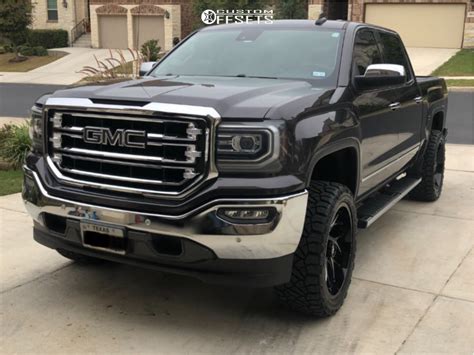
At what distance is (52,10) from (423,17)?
2265 centimetres

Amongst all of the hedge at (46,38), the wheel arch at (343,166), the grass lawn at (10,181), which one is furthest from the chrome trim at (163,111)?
the hedge at (46,38)

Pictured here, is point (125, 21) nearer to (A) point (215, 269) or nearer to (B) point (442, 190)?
(B) point (442, 190)

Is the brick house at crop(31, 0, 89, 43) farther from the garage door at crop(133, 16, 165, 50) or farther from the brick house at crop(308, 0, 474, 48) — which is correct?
the brick house at crop(308, 0, 474, 48)

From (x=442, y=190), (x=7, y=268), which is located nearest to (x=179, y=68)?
(x=7, y=268)

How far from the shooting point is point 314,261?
3.47 m

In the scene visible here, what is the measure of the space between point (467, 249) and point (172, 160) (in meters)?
3.13

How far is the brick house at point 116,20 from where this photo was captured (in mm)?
34438

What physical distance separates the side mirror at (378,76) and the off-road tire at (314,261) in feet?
3.07

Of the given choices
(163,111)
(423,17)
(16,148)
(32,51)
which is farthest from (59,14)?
(163,111)

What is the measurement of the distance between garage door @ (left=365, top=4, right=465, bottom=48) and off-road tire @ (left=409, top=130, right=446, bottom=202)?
24.4m

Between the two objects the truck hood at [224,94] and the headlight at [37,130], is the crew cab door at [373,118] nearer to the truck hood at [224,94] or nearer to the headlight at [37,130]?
the truck hood at [224,94]

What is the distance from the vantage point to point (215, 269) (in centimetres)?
322

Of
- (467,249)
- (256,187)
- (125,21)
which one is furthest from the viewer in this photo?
(125,21)

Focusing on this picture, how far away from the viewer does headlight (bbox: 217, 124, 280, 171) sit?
310 cm
